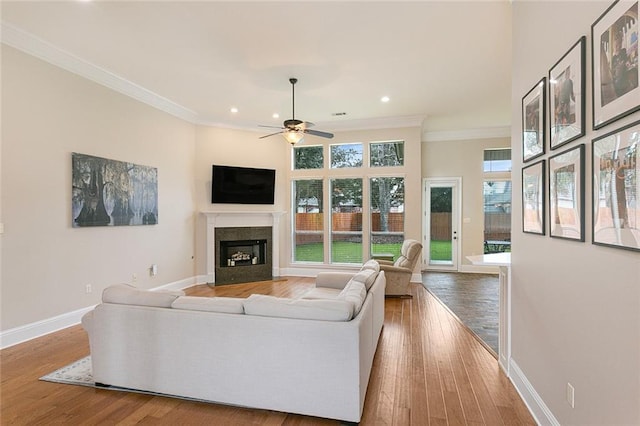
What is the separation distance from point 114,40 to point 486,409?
16.6 feet

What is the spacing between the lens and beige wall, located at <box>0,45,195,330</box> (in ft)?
11.2

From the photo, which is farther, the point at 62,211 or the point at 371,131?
the point at 371,131

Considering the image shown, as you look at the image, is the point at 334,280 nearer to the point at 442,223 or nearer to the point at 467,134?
the point at 442,223

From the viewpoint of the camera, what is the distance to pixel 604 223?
1.44m

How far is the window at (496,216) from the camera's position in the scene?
7391 millimetres

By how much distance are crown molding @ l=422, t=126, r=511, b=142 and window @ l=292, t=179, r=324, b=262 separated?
301 cm

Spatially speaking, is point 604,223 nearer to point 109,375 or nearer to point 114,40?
point 109,375

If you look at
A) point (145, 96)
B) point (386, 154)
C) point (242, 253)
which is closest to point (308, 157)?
point (386, 154)

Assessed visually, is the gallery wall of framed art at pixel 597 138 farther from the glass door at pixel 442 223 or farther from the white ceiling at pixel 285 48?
the glass door at pixel 442 223

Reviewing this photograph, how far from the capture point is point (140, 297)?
8.20 feet

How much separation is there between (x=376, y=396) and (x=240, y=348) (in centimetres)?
113

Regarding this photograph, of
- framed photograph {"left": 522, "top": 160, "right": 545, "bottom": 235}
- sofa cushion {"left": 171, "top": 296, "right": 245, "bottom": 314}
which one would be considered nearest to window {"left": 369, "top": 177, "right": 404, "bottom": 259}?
framed photograph {"left": 522, "top": 160, "right": 545, "bottom": 235}

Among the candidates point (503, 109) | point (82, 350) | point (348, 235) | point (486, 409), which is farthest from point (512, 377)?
point (503, 109)

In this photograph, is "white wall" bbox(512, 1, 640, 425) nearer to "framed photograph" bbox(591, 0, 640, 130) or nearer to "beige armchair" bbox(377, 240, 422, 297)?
"framed photograph" bbox(591, 0, 640, 130)
